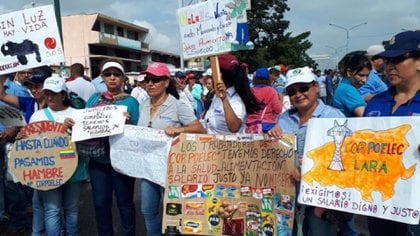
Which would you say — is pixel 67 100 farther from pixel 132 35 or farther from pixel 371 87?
pixel 132 35

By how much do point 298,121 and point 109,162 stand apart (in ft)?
5.93

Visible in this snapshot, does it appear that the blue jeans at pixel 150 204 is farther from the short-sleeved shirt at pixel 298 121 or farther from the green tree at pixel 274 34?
the green tree at pixel 274 34

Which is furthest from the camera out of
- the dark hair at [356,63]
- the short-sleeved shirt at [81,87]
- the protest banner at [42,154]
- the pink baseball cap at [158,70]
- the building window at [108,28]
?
the building window at [108,28]

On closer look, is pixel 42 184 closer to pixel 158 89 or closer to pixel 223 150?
pixel 158 89

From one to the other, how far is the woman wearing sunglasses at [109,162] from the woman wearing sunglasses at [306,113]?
1538mm

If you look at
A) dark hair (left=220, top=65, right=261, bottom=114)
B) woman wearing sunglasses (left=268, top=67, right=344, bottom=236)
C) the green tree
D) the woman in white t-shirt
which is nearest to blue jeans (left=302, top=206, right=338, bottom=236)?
woman wearing sunglasses (left=268, top=67, right=344, bottom=236)

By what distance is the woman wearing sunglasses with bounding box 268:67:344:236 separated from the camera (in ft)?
10.6

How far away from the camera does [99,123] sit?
13.3 ft

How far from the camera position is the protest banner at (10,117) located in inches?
188

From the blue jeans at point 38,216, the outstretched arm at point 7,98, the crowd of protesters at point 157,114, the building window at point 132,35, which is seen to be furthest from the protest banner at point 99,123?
the building window at point 132,35

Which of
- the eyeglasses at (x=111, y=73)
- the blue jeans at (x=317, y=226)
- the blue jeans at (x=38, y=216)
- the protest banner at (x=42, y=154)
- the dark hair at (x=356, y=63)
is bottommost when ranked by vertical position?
the blue jeans at (x=38, y=216)

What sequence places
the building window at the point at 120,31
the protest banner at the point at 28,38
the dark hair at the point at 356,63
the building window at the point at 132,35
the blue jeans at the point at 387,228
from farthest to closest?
the building window at the point at 132,35, the building window at the point at 120,31, the dark hair at the point at 356,63, the protest banner at the point at 28,38, the blue jeans at the point at 387,228


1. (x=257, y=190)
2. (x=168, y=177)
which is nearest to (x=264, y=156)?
(x=257, y=190)

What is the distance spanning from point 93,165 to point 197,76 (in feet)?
33.2
